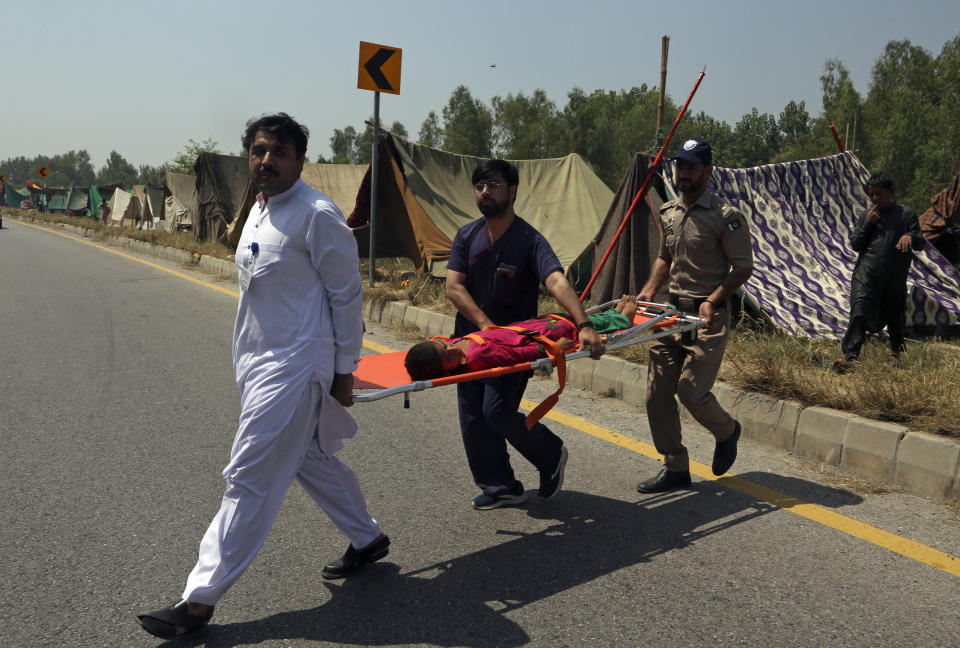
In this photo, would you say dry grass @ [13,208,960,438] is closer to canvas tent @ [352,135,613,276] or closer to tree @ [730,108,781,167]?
canvas tent @ [352,135,613,276]

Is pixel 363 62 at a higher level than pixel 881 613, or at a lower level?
higher

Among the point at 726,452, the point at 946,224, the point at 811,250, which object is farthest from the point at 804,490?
the point at 946,224

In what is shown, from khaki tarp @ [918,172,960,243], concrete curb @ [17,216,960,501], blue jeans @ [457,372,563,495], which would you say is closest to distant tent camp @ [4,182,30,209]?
khaki tarp @ [918,172,960,243]

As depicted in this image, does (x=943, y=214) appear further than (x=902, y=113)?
No

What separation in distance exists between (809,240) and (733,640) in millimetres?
7199

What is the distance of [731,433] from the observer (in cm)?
421

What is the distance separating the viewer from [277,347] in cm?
277

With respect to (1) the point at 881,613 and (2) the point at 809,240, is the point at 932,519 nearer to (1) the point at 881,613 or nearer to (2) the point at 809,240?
(1) the point at 881,613

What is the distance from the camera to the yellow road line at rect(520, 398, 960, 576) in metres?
3.30

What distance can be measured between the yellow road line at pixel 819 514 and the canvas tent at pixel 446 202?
22.3 feet

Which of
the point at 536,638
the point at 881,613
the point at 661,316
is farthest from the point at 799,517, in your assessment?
the point at 536,638

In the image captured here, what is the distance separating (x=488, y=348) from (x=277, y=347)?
3.22 feet

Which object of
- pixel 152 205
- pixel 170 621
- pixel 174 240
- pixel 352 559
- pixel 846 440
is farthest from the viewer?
pixel 152 205

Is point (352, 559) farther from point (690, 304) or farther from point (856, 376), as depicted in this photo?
point (856, 376)
